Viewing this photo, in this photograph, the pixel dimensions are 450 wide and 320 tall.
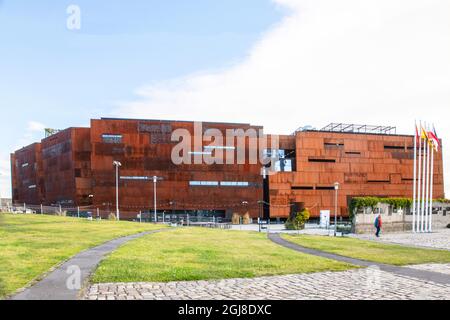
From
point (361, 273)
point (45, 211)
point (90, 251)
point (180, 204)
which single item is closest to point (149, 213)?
point (180, 204)

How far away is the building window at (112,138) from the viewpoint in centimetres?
6462

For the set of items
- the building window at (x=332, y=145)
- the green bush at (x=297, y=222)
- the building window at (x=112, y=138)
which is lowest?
the green bush at (x=297, y=222)

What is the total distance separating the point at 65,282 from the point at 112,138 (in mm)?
57974

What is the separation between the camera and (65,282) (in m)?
8.94

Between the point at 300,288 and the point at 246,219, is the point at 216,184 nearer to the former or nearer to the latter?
the point at 246,219

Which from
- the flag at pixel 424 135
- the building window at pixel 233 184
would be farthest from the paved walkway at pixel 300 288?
the building window at pixel 233 184

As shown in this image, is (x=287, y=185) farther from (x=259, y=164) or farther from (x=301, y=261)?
(x=301, y=261)

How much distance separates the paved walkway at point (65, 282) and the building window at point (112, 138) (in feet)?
176

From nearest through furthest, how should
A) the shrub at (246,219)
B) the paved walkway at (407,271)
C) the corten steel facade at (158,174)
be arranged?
the paved walkway at (407,271) → the shrub at (246,219) → the corten steel facade at (158,174)

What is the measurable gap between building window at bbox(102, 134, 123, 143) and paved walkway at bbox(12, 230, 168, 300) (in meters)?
53.6

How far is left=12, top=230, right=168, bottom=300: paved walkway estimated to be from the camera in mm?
7672

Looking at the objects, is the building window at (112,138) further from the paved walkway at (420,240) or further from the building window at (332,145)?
the paved walkway at (420,240)

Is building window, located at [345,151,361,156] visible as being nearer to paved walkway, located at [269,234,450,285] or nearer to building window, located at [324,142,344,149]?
building window, located at [324,142,344,149]

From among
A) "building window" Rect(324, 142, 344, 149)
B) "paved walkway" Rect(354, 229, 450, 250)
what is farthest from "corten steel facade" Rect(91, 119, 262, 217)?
"paved walkway" Rect(354, 229, 450, 250)
